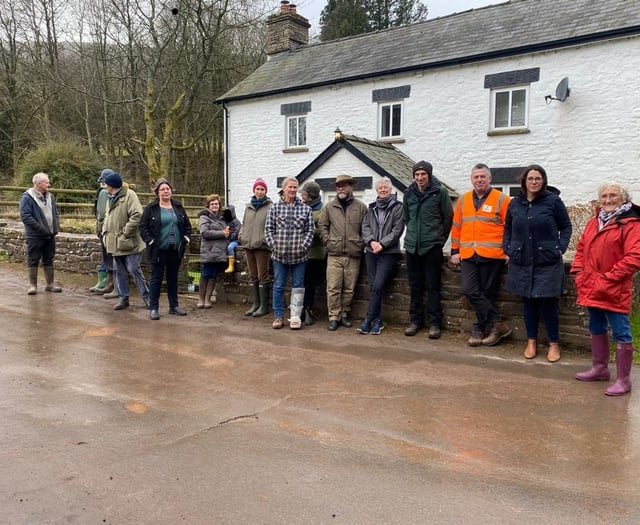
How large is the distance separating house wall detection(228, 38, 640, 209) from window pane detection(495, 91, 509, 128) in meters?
0.32

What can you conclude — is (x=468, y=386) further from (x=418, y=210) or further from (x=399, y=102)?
(x=399, y=102)

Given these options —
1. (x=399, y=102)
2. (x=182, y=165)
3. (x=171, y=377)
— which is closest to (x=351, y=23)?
(x=182, y=165)

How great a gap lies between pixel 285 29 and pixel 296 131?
192 inches

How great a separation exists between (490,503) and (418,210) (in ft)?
12.7

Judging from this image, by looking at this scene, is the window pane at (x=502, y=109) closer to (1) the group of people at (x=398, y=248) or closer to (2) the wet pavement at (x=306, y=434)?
(1) the group of people at (x=398, y=248)

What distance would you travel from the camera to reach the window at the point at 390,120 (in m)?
16.7

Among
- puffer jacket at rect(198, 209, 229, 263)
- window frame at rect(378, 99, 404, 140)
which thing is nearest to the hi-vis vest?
puffer jacket at rect(198, 209, 229, 263)

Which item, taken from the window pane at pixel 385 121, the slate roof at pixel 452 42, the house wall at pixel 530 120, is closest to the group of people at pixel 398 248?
the house wall at pixel 530 120

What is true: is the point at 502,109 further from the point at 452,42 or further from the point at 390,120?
the point at 390,120

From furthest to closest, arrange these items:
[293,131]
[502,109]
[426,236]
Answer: [293,131] → [502,109] → [426,236]

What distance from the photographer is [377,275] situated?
6.62 meters

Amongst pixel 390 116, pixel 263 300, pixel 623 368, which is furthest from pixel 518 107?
pixel 623 368

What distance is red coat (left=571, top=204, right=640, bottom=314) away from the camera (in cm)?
455

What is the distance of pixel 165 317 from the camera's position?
297 inches
